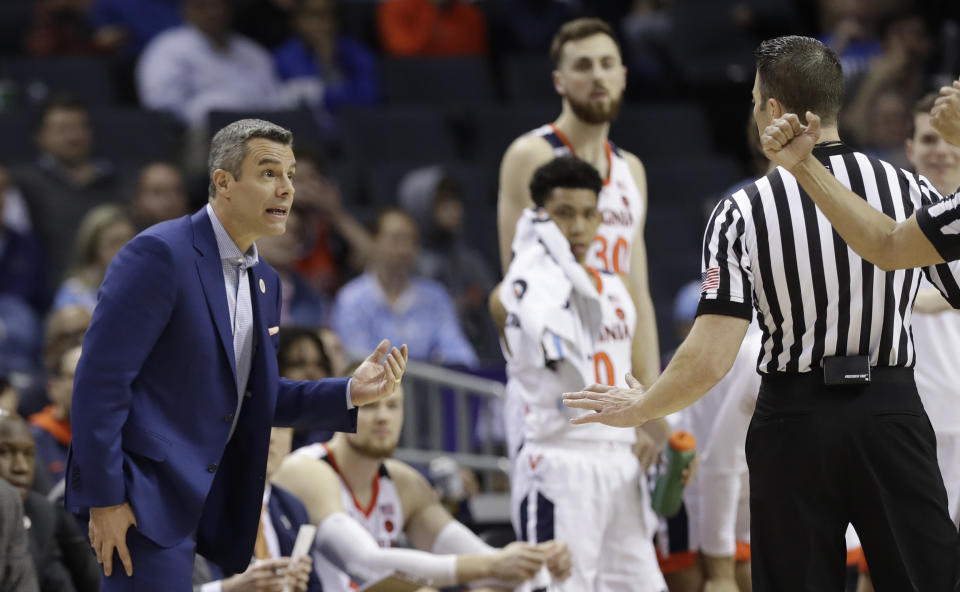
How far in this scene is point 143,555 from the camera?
13.3 feet

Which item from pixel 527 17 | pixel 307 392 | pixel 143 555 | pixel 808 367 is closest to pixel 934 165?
pixel 808 367

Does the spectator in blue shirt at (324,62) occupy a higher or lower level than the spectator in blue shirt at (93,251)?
higher

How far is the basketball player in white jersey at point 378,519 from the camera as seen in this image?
5.56m

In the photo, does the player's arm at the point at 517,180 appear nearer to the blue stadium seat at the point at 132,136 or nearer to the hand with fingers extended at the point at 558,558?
the hand with fingers extended at the point at 558,558

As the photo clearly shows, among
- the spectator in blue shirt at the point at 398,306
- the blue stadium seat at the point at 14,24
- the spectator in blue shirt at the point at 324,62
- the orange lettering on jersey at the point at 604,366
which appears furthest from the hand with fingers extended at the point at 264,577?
the blue stadium seat at the point at 14,24

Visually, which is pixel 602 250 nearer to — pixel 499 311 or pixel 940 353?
pixel 499 311

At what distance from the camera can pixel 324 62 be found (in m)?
10.7

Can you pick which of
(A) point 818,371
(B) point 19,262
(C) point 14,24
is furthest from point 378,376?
(C) point 14,24

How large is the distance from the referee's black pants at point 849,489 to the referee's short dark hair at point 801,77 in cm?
74

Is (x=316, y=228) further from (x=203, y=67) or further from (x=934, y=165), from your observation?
(x=934, y=165)

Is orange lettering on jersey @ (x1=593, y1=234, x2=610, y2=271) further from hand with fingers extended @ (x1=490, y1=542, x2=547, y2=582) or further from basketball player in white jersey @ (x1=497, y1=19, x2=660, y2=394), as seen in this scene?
hand with fingers extended @ (x1=490, y1=542, x2=547, y2=582)

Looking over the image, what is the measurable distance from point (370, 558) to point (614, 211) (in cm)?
173

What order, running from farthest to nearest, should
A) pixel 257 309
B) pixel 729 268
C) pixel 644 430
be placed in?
pixel 644 430 → pixel 257 309 → pixel 729 268

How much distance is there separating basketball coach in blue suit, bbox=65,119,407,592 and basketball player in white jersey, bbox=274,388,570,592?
107cm
